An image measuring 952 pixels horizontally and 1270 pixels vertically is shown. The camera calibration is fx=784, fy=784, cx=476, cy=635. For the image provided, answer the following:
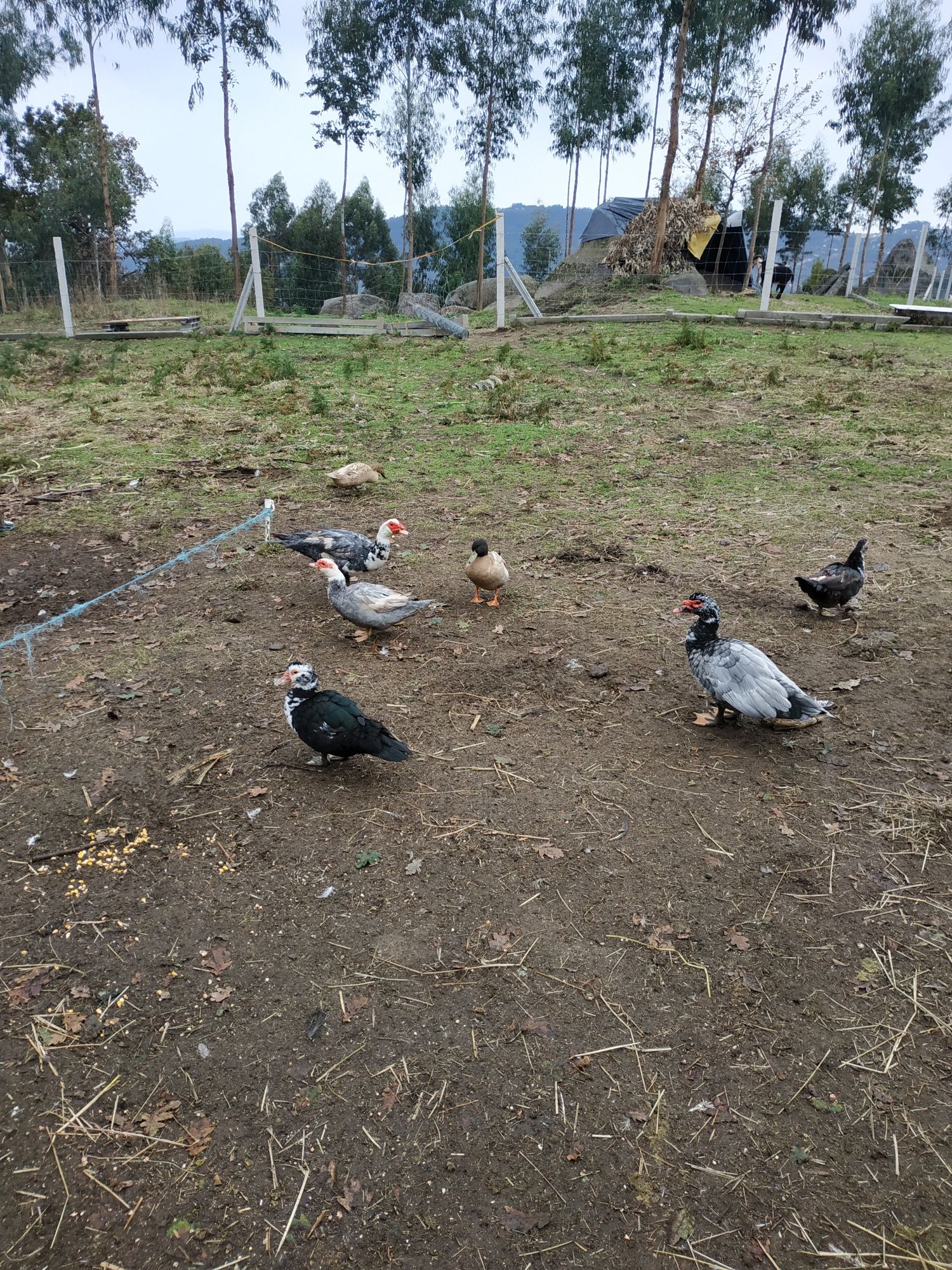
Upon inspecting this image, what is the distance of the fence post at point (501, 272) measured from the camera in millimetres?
17344

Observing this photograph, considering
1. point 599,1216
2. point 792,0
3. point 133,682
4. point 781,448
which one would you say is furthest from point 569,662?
point 792,0

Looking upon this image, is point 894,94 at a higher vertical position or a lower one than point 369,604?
higher

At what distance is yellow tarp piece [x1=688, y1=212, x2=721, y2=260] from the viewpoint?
26375mm

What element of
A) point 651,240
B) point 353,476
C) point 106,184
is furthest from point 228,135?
point 353,476

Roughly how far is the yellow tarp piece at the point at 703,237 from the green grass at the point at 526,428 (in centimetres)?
1395

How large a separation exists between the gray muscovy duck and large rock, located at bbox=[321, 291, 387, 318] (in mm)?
20264

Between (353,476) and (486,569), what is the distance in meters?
2.83

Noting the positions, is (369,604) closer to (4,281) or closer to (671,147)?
(671,147)

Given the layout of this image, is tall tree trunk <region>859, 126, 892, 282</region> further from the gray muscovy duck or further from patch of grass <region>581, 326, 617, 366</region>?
the gray muscovy duck

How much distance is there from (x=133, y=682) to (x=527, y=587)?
2978mm

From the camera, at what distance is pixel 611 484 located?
8.34 m

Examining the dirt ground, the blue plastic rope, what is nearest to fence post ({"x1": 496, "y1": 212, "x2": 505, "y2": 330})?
the blue plastic rope

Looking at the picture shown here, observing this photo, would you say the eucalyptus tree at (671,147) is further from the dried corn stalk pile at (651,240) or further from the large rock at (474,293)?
the large rock at (474,293)

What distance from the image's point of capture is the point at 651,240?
24.0 metres
